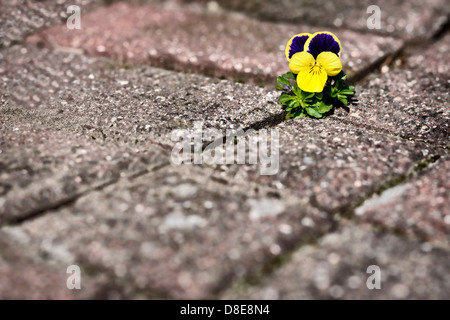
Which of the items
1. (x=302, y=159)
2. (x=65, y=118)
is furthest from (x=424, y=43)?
(x=65, y=118)

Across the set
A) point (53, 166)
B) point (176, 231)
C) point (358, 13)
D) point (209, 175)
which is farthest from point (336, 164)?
point (358, 13)

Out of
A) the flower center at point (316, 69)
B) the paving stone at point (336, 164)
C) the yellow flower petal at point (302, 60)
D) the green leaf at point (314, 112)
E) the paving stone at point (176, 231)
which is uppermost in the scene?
the yellow flower petal at point (302, 60)

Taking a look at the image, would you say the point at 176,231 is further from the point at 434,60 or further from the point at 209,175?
the point at 434,60

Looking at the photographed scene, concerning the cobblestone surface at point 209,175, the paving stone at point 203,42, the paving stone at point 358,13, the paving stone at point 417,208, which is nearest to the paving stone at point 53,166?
the cobblestone surface at point 209,175

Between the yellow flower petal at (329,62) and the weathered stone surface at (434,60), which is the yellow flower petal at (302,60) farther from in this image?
the weathered stone surface at (434,60)

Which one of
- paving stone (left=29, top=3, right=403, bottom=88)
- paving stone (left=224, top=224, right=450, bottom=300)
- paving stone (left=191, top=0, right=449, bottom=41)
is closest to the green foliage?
paving stone (left=29, top=3, right=403, bottom=88)
